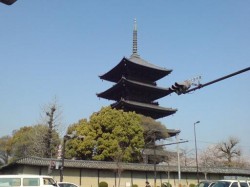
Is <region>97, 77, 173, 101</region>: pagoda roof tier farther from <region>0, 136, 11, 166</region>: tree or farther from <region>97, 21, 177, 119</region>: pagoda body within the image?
<region>0, 136, 11, 166</region>: tree

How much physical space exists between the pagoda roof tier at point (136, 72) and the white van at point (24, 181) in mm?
36101

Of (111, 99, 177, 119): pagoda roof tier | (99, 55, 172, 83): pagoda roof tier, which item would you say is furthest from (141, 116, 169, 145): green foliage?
(99, 55, 172, 83): pagoda roof tier

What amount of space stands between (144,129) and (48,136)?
13081 mm

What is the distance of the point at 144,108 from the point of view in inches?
2103

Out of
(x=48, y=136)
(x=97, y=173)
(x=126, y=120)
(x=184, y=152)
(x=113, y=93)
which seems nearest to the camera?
(x=97, y=173)

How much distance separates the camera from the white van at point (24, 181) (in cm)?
1852

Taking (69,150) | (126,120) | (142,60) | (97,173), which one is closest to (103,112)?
(126,120)

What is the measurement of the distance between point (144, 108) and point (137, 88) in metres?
4.01

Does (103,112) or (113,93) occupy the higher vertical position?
(113,93)

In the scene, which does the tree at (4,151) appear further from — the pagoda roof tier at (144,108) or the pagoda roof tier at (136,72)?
the pagoda roof tier at (144,108)

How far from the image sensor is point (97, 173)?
37.8m

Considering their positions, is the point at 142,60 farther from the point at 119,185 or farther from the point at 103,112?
the point at 119,185

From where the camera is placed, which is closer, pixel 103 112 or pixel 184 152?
pixel 103 112

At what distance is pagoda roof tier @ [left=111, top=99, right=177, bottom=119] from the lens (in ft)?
171
